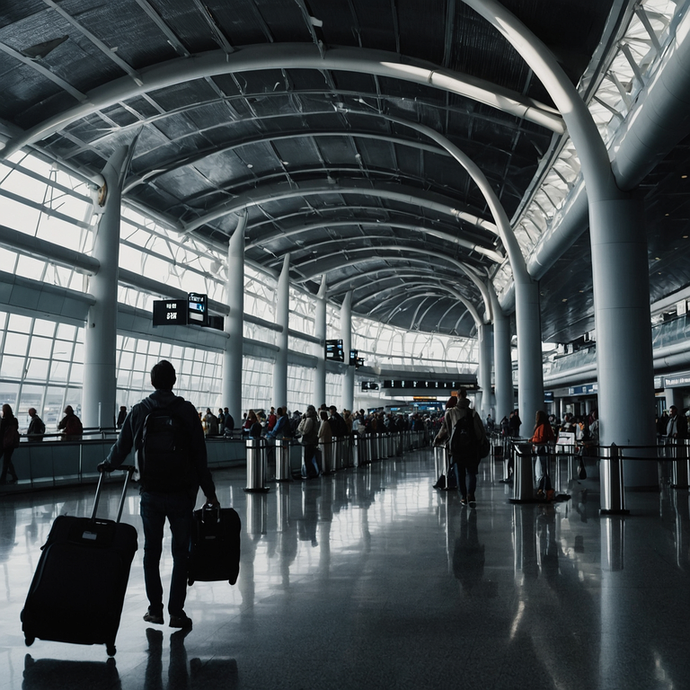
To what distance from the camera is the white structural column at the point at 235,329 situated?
1358 inches

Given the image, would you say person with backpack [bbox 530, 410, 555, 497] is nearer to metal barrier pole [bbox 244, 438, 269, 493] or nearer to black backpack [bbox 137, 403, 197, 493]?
metal barrier pole [bbox 244, 438, 269, 493]

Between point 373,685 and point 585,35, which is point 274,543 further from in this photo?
point 585,35

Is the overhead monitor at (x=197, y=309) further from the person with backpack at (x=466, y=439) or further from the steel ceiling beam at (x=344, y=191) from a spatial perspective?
the person with backpack at (x=466, y=439)

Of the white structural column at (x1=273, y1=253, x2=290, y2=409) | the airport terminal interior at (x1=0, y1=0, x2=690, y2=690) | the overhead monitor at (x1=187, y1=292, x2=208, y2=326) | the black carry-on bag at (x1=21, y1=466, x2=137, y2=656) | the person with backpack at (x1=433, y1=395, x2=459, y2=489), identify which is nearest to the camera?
the black carry-on bag at (x1=21, y1=466, x2=137, y2=656)

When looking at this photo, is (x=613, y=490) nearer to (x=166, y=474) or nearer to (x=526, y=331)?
(x=166, y=474)

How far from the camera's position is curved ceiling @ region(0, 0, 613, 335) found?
1773 cm

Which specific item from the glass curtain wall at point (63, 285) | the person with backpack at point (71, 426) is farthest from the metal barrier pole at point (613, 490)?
the glass curtain wall at point (63, 285)

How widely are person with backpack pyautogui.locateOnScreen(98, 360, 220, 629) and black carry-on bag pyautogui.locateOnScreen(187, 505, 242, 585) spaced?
150 mm

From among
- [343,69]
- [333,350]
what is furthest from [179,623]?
[333,350]

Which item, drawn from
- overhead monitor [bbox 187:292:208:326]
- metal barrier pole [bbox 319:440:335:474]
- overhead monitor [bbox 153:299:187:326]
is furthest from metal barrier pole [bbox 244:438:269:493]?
overhead monitor [bbox 187:292:208:326]

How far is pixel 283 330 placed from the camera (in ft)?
141

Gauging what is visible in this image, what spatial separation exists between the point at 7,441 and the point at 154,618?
395 inches

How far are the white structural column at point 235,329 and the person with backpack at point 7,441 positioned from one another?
67.8ft

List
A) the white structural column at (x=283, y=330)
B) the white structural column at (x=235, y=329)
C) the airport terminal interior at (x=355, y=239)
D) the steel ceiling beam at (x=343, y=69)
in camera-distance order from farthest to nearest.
Answer: 1. the white structural column at (x=283, y=330)
2. the white structural column at (x=235, y=329)
3. the steel ceiling beam at (x=343, y=69)
4. the airport terminal interior at (x=355, y=239)
